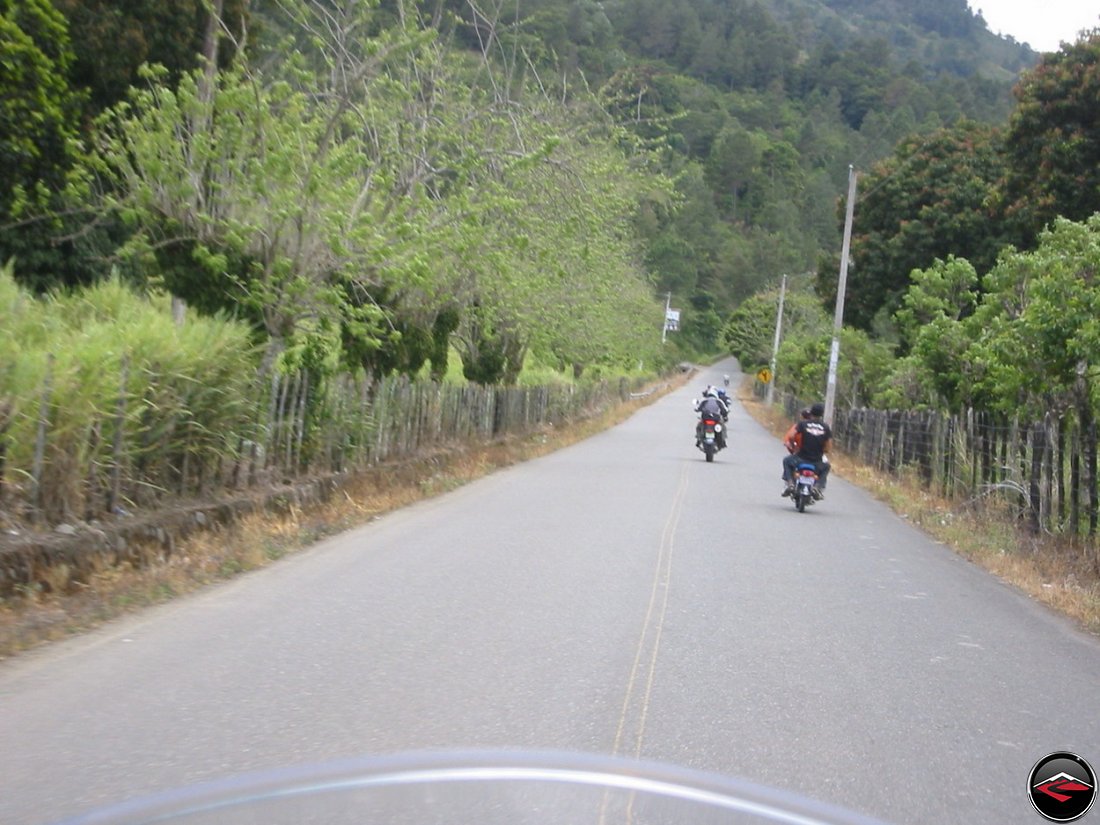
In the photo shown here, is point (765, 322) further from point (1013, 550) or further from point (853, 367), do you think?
point (1013, 550)

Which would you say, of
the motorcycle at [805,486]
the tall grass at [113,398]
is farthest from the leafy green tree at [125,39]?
the motorcycle at [805,486]

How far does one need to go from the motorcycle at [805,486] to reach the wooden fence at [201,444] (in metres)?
6.54

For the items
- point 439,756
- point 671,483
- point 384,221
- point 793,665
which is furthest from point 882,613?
point 671,483

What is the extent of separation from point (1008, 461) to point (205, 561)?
39.6 ft

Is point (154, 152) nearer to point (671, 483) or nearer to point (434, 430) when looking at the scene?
point (434, 430)

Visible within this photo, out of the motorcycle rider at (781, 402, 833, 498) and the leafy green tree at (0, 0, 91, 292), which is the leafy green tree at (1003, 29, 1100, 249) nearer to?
the motorcycle rider at (781, 402, 833, 498)

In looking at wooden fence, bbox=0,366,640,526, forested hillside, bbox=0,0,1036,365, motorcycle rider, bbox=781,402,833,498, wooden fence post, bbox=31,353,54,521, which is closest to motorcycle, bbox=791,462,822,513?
motorcycle rider, bbox=781,402,833,498

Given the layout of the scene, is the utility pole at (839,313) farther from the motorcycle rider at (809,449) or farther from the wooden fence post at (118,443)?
the wooden fence post at (118,443)

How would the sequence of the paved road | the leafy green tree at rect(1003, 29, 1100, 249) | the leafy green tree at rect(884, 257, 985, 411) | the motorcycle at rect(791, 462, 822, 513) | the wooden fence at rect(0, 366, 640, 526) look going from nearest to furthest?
the paved road < the wooden fence at rect(0, 366, 640, 526) < the motorcycle at rect(791, 462, 822, 513) < the leafy green tree at rect(884, 257, 985, 411) < the leafy green tree at rect(1003, 29, 1100, 249)

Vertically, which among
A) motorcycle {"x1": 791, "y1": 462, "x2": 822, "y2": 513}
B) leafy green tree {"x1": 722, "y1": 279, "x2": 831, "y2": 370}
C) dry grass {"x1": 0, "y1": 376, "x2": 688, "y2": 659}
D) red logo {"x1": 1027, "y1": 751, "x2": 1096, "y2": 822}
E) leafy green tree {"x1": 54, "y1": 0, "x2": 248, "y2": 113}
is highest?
leafy green tree {"x1": 722, "y1": 279, "x2": 831, "y2": 370}

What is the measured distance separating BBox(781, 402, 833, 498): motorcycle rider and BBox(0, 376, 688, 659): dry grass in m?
5.56

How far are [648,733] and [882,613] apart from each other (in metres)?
4.77

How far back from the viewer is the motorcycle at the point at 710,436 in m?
29.2

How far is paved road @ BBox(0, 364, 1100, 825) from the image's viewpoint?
5797 millimetres
